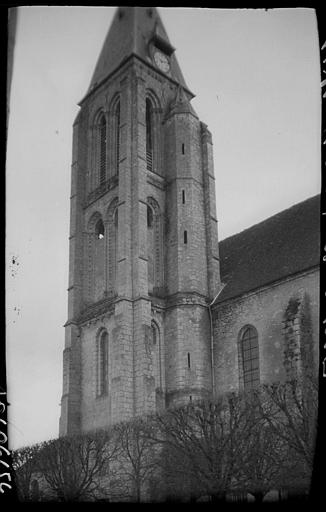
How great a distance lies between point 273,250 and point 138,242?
653 centimetres

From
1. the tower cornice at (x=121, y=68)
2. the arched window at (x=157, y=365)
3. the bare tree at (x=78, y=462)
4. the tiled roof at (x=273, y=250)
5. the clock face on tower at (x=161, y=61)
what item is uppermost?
the clock face on tower at (x=161, y=61)

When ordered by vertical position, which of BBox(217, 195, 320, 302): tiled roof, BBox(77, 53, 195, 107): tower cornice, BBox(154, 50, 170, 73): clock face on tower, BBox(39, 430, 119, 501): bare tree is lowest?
BBox(39, 430, 119, 501): bare tree

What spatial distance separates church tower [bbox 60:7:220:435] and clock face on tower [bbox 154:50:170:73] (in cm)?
8

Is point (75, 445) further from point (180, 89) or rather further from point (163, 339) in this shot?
point (180, 89)

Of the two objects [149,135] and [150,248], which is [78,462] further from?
[149,135]

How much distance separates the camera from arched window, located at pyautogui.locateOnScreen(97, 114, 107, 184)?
36719 millimetres

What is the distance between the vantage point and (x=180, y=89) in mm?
37938

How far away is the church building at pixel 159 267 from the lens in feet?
92.3

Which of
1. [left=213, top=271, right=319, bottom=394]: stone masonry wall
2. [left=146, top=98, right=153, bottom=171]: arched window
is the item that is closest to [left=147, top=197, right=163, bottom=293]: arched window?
[left=146, top=98, right=153, bottom=171]: arched window

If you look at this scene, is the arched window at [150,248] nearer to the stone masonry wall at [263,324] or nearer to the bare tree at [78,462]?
the stone masonry wall at [263,324]

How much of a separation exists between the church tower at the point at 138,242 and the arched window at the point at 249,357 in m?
1.81

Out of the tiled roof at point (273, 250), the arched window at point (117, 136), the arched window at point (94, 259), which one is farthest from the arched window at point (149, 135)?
the tiled roof at point (273, 250)

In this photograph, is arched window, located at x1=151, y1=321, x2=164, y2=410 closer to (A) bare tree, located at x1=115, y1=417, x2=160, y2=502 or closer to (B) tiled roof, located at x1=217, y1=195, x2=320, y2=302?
(B) tiled roof, located at x1=217, y1=195, x2=320, y2=302

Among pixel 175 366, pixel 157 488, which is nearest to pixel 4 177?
pixel 157 488
